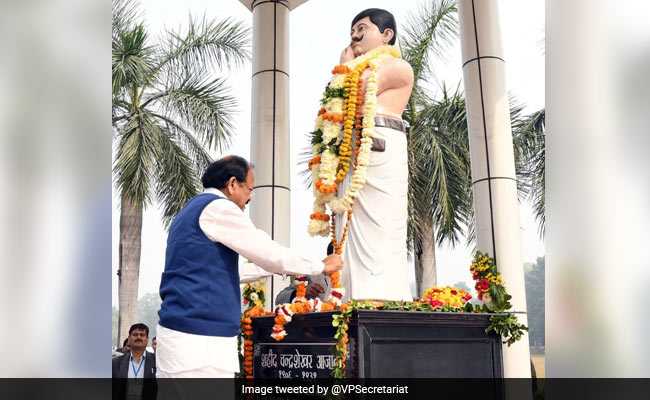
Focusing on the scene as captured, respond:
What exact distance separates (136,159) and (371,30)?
845 centimetres

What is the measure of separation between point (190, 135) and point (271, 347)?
391 inches

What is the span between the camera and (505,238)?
6578 millimetres

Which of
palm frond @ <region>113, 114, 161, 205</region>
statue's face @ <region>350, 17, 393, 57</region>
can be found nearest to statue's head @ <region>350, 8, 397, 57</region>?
statue's face @ <region>350, 17, 393, 57</region>

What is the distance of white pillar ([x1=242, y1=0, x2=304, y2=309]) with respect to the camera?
7785 mm

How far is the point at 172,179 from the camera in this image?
12.8 m

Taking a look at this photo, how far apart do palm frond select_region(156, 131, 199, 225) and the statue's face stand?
28.6 ft

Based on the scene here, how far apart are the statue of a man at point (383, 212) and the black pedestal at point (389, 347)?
1.44 ft

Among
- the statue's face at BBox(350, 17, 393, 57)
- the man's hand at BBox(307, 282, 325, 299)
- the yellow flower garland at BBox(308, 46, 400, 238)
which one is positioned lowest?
the man's hand at BBox(307, 282, 325, 299)

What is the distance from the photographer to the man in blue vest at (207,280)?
2889 millimetres

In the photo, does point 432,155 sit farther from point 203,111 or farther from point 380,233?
point 380,233

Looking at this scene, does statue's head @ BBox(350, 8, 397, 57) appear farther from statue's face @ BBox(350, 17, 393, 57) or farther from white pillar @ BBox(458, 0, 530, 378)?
white pillar @ BBox(458, 0, 530, 378)

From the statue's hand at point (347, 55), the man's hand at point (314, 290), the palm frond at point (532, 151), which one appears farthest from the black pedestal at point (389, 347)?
the palm frond at point (532, 151)
